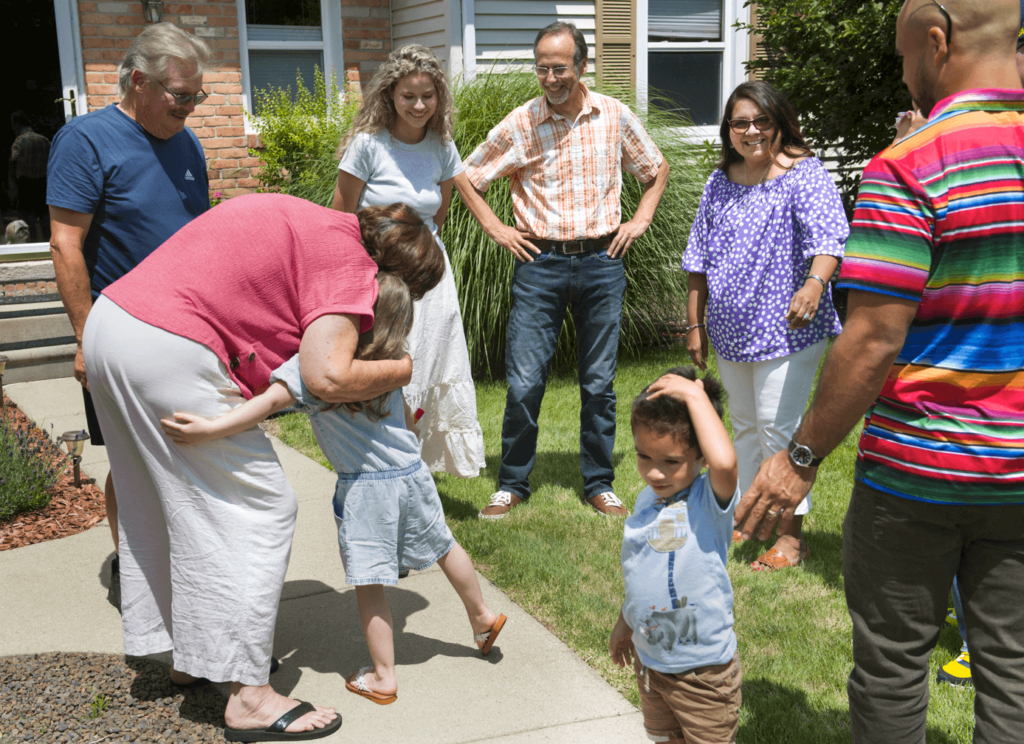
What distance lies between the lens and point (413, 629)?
3.42 meters

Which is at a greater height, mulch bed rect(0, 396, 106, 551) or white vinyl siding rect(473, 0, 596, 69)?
white vinyl siding rect(473, 0, 596, 69)

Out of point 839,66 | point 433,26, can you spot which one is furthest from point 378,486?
point 433,26

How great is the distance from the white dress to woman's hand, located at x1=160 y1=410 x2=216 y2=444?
68.4 inches

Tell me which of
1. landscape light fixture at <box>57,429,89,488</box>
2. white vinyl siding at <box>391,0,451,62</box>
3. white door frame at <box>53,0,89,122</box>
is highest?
white vinyl siding at <box>391,0,451,62</box>

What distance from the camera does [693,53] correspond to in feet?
31.7

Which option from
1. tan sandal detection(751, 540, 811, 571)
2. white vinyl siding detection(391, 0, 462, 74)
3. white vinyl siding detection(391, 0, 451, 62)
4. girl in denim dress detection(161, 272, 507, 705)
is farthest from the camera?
white vinyl siding detection(391, 0, 451, 62)

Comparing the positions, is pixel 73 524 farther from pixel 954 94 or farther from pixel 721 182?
pixel 954 94

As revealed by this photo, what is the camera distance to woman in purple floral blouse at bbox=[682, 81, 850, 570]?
3.55 meters

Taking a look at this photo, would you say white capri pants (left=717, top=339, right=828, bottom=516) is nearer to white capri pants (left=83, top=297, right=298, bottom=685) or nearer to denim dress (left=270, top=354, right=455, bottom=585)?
denim dress (left=270, top=354, right=455, bottom=585)

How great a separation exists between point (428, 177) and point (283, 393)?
6.28 ft

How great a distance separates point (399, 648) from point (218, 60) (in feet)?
22.9

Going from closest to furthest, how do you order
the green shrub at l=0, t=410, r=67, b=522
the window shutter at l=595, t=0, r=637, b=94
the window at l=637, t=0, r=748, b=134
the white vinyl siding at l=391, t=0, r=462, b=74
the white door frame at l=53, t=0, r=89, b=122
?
1. the green shrub at l=0, t=410, r=67, b=522
2. the white door frame at l=53, t=0, r=89, b=122
3. the white vinyl siding at l=391, t=0, r=462, b=74
4. the window shutter at l=595, t=0, r=637, b=94
5. the window at l=637, t=0, r=748, b=134

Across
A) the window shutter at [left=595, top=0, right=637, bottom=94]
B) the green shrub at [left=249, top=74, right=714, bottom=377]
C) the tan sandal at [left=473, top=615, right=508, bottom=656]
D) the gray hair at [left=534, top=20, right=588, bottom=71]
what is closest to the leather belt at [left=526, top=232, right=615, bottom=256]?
the gray hair at [left=534, top=20, right=588, bottom=71]

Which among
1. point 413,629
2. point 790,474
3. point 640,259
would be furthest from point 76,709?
point 640,259
